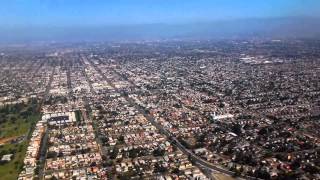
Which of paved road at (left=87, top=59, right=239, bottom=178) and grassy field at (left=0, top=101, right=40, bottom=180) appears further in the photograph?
grassy field at (left=0, top=101, right=40, bottom=180)

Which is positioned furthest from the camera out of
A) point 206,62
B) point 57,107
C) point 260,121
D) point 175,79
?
point 206,62

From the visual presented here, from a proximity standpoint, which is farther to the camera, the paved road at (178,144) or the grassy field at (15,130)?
the grassy field at (15,130)

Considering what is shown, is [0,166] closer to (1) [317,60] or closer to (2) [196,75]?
(2) [196,75]

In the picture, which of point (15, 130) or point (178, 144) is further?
point (15, 130)

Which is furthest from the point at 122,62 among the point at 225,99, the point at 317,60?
the point at 225,99

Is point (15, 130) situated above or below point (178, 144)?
below

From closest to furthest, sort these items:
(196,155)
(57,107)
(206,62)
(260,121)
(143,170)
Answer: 1. (143,170)
2. (196,155)
3. (260,121)
4. (57,107)
5. (206,62)

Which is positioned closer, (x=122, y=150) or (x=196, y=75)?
(x=122, y=150)
